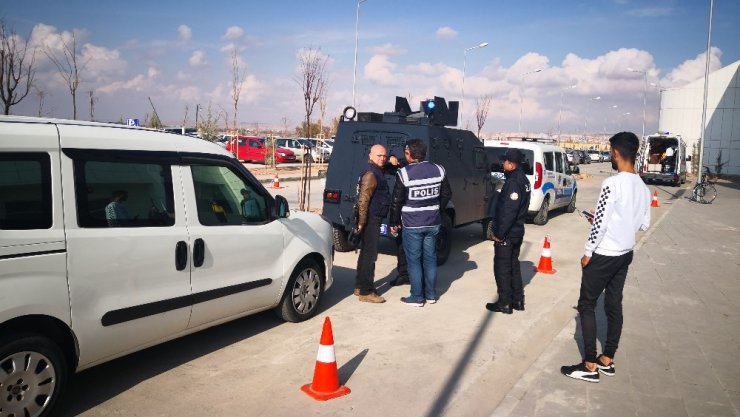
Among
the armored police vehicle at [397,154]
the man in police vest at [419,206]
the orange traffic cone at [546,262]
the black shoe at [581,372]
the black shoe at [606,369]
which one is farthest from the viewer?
the orange traffic cone at [546,262]

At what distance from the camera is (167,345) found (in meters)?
4.93

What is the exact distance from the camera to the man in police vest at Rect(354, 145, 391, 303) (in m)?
6.25

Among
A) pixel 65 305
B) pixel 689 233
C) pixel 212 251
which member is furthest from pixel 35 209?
pixel 689 233

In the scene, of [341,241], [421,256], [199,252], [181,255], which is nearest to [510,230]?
[421,256]

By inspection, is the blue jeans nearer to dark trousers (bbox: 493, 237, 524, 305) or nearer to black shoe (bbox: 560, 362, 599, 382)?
dark trousers (bbox: 493, 237, 524, 305)

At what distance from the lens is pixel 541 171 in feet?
41.7

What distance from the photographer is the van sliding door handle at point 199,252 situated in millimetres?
4254

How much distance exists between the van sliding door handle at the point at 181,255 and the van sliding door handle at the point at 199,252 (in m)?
0.09

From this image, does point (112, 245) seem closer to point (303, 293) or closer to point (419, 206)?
point (303, 293)

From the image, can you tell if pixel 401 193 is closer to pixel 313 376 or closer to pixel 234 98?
pixel 313 376

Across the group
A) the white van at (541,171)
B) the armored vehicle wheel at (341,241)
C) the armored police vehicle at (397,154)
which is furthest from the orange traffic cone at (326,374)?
the white van at (541,171)

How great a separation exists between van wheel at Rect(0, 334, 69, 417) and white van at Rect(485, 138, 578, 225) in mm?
9865

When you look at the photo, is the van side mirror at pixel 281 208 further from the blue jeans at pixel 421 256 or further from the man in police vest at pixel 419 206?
the blue jeans at pixel 421 256

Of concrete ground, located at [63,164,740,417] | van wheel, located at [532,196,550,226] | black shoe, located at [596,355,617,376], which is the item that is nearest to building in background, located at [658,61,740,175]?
van wheel, located at [532,196,550,226]
